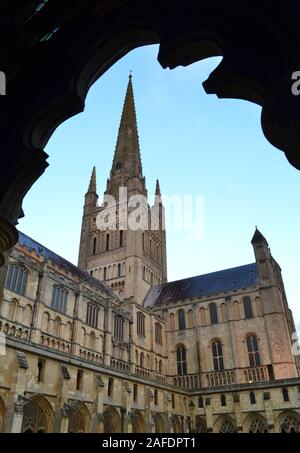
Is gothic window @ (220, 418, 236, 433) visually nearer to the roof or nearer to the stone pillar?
the roof

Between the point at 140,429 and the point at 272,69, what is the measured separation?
28.4 meters

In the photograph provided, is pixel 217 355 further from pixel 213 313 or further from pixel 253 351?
pixel 213 313

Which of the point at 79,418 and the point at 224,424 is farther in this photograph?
the point at 224,424

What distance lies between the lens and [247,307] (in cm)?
4366

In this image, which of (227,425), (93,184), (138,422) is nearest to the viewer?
(138,422)

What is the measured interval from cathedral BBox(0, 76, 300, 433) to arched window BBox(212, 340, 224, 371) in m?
0.13

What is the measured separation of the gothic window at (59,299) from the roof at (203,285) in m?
18.8

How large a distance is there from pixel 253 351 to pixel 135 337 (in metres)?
14.0

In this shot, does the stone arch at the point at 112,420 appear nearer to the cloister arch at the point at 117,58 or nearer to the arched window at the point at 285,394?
the arched window at the point at 285,394

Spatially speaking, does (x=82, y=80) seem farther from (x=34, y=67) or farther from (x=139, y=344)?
(x=139, y=344)

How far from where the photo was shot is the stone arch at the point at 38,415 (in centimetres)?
1838

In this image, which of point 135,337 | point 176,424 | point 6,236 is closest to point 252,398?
point 176,424

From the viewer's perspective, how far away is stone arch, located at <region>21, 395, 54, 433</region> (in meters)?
18.4
